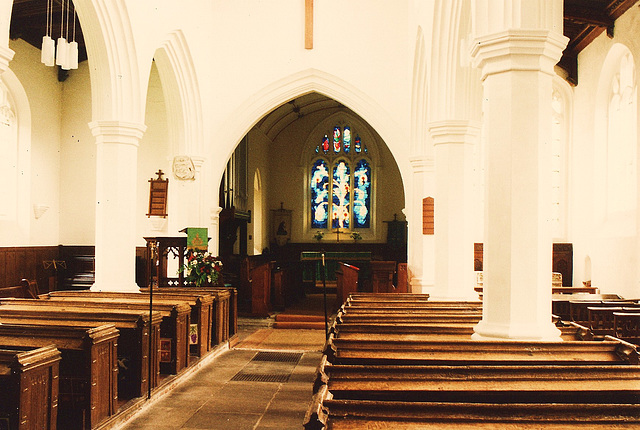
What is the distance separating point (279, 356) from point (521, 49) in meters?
4.94

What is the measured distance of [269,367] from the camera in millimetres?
6809

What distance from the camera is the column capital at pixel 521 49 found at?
4039 mm

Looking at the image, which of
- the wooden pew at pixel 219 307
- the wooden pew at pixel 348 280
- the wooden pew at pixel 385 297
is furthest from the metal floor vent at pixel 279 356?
the wooden pew at pixel 348 280

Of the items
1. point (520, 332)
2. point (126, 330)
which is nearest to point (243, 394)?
point (126, 330)

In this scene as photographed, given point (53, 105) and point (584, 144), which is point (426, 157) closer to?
point (584, 144)

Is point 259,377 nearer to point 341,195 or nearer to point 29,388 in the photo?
point 29,388

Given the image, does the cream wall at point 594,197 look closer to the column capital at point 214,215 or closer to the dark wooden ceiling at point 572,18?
the dark wooden ceiling at point 572,18

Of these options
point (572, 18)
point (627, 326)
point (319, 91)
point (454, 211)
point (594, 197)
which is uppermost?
point (572, 18)

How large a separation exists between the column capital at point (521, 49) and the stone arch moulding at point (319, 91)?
7216 millimetres

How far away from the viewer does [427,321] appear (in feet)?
15.2

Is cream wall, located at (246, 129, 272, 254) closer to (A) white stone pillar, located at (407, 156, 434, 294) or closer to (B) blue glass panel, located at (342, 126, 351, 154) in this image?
(B) blue glass panel, located at (342, 126, 351, 154)

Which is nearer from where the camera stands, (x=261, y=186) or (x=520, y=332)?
(x=520, y=332)

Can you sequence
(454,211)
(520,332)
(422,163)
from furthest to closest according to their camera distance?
(422,163) < (454,211) < (520,332)

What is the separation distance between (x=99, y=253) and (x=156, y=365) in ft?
10.1
